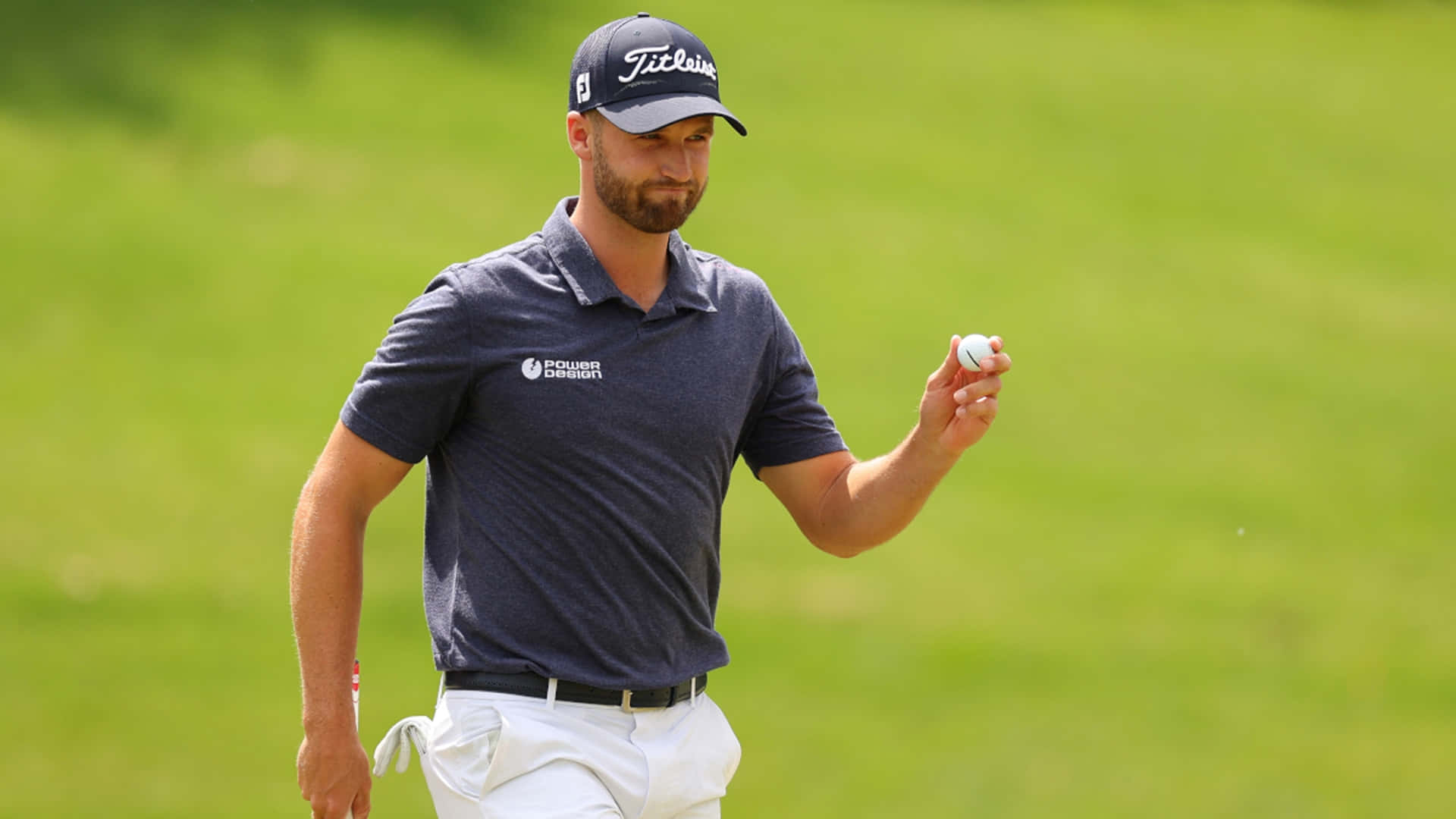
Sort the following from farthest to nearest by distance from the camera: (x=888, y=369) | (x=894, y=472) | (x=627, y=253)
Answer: (x=888, y=369)
(x=894, y=472)
(x=627, y=253)

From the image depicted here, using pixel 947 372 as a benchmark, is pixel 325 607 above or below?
below

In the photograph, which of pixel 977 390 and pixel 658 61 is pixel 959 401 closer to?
pixel 977 390

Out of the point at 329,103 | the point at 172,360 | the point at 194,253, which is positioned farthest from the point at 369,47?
the point at 172,360

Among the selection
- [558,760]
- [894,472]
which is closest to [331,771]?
[558,760]

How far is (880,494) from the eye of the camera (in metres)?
3.85

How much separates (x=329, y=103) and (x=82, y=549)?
12.2 feet

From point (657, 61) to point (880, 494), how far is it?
104cm

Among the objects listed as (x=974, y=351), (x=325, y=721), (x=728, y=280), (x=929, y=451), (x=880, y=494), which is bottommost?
(x=325, y=721)

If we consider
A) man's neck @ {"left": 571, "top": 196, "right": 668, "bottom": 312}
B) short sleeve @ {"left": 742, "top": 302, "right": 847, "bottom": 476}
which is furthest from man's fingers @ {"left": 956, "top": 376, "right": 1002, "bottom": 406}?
man's neck @ {"left": 571, "top": 196, "right": 668, "bottom": 312}

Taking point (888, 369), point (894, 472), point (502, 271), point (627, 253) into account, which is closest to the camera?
point (502, 271)

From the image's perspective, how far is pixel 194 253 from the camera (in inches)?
423

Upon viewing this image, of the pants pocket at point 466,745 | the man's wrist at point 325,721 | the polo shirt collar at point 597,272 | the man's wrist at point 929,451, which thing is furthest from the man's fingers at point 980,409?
the man's wrist at point 325,721

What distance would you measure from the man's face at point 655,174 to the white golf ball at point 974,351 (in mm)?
612

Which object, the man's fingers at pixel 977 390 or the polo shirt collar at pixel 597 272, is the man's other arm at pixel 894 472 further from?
the polo shirt collar at pixel 597 272
